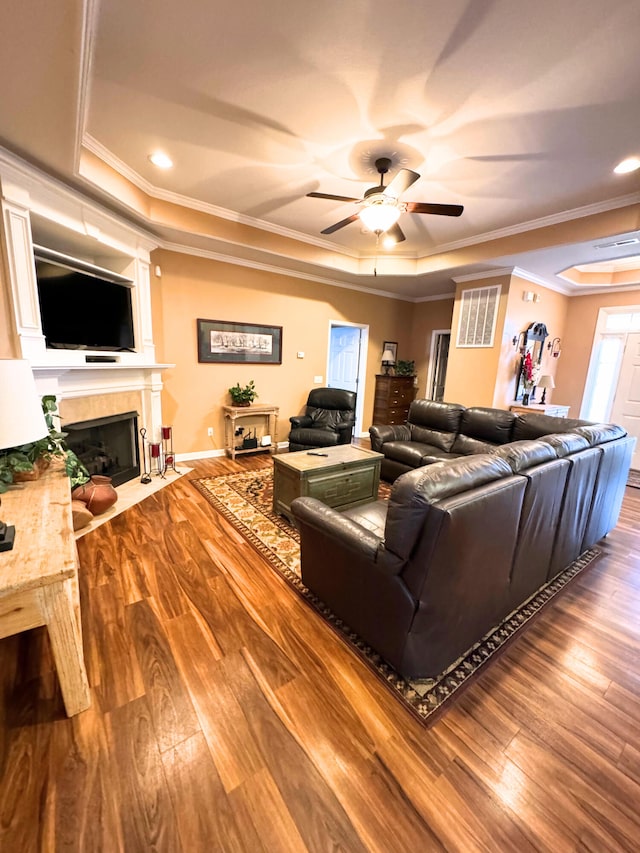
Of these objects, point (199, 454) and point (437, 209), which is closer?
point (437, 209)

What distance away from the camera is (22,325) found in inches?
95.3

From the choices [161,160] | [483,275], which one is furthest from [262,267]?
[483,275]

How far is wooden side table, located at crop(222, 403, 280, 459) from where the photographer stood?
450cm

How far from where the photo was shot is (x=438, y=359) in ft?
20.8

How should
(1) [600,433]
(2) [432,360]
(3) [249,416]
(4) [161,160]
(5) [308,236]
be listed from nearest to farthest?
1. (1) [600,433]
2. (4) [161,160]
3. (5) [308,236]
4. (3) [249,416]
5. (2) [432,360]

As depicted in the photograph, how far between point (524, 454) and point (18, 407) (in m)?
2.30

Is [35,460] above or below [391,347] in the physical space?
below

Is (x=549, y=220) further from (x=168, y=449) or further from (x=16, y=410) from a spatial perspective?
(x=168, y=449)

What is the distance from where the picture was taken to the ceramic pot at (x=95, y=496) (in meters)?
2.85

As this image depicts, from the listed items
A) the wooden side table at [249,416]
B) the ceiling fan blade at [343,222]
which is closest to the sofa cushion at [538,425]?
the ceiling fan blade at [343,222]

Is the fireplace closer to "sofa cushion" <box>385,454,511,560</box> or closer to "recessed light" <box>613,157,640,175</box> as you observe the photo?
"sofa cushion" <box>385,454,511,560</box>

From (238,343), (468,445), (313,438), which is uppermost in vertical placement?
(238,343)

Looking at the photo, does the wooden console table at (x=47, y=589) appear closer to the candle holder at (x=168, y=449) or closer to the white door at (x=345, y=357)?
the candle holder at (x=168, y=449)

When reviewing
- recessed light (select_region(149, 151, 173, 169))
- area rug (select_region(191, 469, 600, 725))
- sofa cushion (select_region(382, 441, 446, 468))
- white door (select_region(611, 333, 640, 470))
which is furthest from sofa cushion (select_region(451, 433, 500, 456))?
recessed light (select_region(149, 151, 173, 169))
